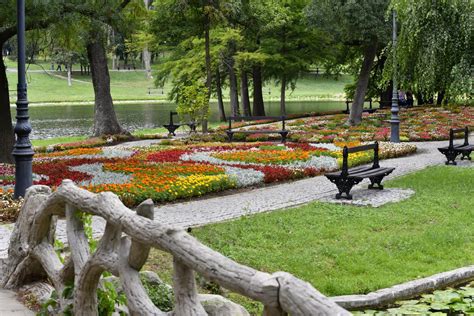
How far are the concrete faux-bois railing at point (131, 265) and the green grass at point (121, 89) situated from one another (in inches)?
2706

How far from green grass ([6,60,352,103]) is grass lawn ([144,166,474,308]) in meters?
63.8

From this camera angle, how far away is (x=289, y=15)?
3688cm

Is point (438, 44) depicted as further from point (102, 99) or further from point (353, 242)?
point (102, 99)

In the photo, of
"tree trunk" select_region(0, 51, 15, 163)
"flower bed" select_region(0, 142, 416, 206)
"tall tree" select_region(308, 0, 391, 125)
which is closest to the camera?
"flower bed" select_region(0, 142, 416, 206)

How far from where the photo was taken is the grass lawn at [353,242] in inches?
326

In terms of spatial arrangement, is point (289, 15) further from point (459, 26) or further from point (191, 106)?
point (459, 26)

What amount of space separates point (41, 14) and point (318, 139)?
41.6 ft

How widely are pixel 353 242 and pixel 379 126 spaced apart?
21.0 m

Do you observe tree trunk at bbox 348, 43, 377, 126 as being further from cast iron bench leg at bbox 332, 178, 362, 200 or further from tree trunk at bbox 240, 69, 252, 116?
cast iron bench leg at bbox 332, 178, 362, 200

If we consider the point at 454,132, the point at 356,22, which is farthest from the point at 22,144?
the point at 356,22

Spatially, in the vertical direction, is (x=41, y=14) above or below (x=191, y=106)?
above

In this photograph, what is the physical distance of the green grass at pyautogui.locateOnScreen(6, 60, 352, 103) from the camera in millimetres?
Result: 80562

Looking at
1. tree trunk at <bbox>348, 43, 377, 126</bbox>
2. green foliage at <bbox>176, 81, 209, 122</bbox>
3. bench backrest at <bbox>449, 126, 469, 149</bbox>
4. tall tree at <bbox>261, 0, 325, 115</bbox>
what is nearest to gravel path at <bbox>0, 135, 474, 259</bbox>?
bench backrest at <bbox>449, 126, 469, 149</bbox>

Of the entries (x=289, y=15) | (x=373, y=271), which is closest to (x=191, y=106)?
(x=289, y=15)
